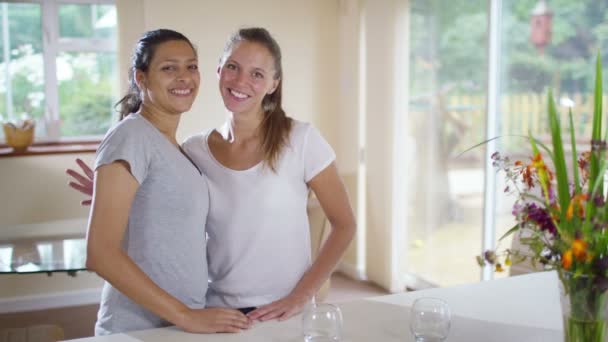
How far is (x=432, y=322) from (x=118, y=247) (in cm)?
70

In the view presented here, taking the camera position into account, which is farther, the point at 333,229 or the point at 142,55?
the point at 333,229

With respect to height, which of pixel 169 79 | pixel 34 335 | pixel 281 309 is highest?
pixel 169 79

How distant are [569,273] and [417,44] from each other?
11.5ft

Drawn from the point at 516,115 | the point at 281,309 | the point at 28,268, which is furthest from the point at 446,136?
the point at 281,309

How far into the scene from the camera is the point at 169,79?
1.72m

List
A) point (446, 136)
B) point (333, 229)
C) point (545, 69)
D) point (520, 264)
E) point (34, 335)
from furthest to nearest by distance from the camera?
point (446, 136) < point (545, 69) < point (520, 264) < point (34, 335) < point (333, 229)

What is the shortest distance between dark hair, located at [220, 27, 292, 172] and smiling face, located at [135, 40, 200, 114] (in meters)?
0.23

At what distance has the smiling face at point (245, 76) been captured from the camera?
6.21 ft

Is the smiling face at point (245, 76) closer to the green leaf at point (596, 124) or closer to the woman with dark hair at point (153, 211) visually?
the woman with dark hair at point (153, 211)

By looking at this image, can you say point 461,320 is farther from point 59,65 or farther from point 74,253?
point 59,65

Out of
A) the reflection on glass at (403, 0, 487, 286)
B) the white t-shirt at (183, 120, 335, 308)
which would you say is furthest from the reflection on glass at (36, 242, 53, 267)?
the reflection on glass at (403, 0, 487, 286)

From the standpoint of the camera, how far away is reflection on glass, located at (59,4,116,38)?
183 inches

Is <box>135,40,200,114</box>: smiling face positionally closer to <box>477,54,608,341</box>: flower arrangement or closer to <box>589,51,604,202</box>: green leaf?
Answer: <box>477,54,608,341</box>: flower arrangement

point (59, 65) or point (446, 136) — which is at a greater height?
point (59, 65)
